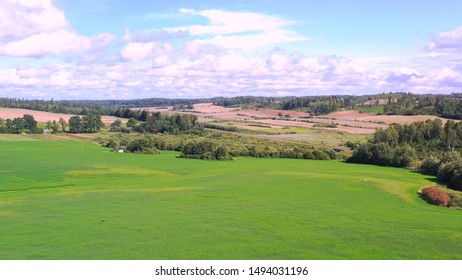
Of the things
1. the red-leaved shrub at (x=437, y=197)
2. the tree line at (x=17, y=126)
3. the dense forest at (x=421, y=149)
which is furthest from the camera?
the tree line at (x=17, y=126)

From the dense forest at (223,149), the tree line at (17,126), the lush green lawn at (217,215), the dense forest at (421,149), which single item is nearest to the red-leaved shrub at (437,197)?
the lush green lawn at (217,215)

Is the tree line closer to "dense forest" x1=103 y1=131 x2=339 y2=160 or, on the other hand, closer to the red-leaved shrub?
"dense forest" x1=103 y1=131 x2=339 y2=160

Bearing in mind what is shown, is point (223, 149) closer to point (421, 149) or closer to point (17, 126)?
point (421, 149)

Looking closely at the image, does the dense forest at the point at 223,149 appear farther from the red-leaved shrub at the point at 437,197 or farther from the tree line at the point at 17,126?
the red-leaved shrub at the point at 437,197

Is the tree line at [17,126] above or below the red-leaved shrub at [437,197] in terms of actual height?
above

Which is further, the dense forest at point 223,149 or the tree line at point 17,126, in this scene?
the tree line at point 17,126

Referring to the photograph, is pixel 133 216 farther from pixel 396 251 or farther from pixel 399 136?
pixel 399 136

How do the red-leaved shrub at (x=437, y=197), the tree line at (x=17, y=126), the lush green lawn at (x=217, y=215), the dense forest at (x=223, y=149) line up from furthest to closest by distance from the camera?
1. the tree line at (x=17, y=126)
2. the dense forest at (x=223, y=149)
3. the red-leaved shrub at (x=437, y=197)
4. the lush green lawn at (x=217, y=215)
